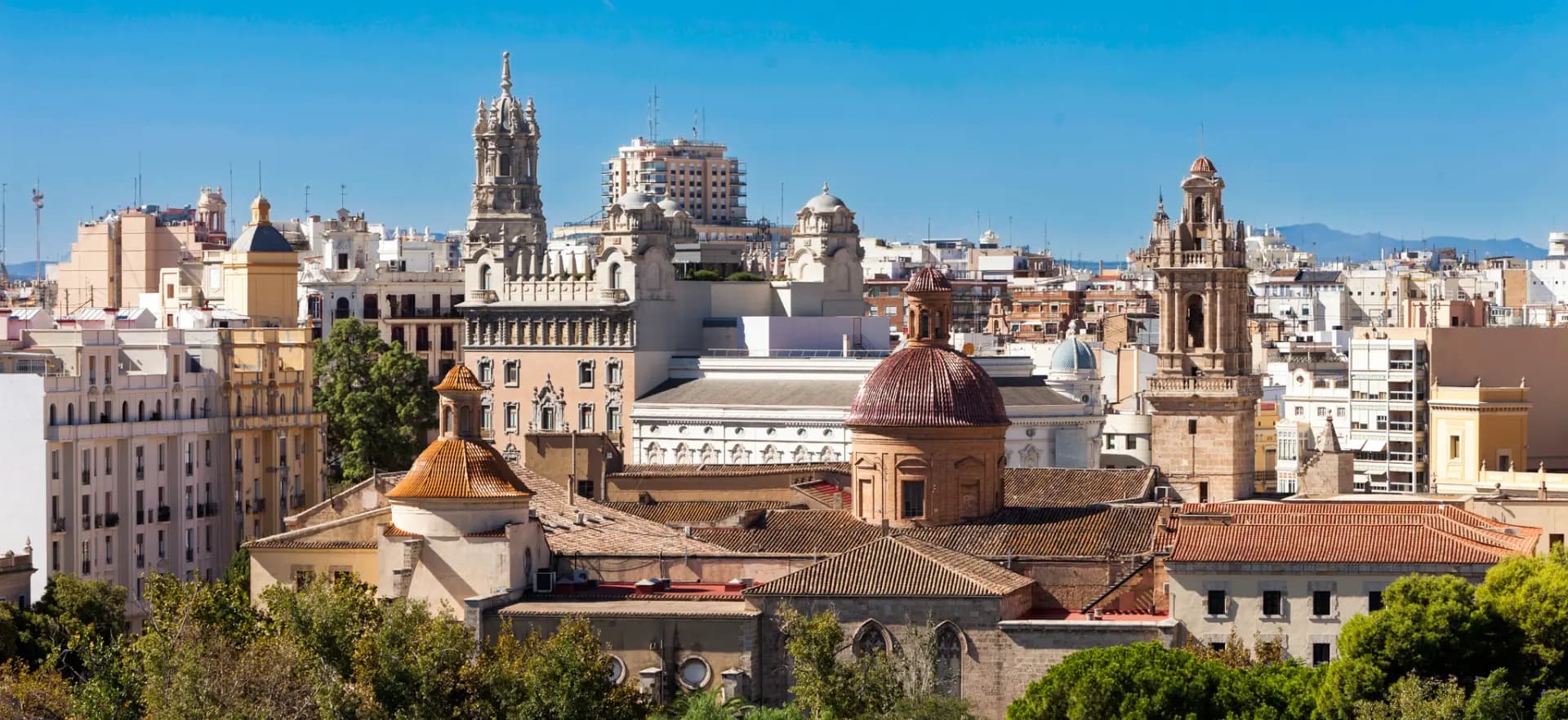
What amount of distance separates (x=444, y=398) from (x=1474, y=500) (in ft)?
81.9

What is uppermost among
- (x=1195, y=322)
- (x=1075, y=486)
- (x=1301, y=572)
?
(x=1195, y=322)

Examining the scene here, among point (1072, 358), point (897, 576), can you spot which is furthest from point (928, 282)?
point (1072, 358)

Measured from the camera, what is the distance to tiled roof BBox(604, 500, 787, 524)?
3214 inches

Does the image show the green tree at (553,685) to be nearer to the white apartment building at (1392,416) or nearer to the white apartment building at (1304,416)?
the white apartment building at (1392,416)

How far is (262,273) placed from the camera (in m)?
124

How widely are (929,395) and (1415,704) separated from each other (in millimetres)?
18277

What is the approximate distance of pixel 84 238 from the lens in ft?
489

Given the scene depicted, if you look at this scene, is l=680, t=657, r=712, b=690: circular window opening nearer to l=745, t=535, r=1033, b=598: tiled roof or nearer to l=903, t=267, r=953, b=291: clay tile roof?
l=745, t=535, r=1033, b=598: tiled roof

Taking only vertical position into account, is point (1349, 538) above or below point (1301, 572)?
above

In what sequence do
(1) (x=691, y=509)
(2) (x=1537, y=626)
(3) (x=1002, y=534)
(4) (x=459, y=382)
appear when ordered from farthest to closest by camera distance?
(1) (x=691, y=509), (4) (x=459, y=382), (3) (x=1002, y=534), (2) (x=1537, y=626)

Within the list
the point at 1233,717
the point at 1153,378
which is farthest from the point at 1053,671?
the point at 1153,378

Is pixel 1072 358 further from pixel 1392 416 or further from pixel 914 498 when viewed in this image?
pixel 914 498

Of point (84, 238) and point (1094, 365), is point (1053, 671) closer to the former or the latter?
point (1094, 365)

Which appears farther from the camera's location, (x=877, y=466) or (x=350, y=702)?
(x=877, y=466)
